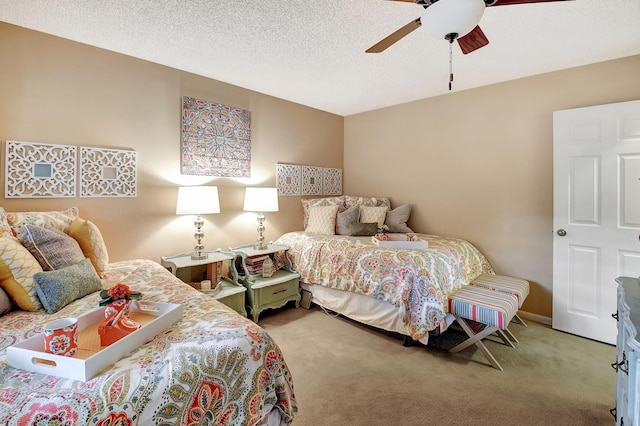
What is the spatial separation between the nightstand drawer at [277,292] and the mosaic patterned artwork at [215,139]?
4.23 ft

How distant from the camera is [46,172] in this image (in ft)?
7.36

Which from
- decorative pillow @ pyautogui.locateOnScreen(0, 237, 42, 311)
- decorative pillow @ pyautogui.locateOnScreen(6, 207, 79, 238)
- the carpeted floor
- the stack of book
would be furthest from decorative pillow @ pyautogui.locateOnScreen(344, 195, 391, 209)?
decorative pillow @ pyautogui.locateOnScreen(0, 237, 42, 311)

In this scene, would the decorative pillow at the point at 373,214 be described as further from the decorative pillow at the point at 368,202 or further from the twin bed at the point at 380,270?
the decorative pillow at the point at 368,202

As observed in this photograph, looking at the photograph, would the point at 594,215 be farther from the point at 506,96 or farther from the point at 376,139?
the point at 376,139

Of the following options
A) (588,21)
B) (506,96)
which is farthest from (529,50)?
(506,96)

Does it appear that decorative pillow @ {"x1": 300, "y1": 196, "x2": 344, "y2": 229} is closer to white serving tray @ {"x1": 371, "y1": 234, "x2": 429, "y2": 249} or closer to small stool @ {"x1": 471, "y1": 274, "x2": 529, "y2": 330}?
white serving tray @ {"x1": 371, "y1": 234, "x2": 429, "y2": 249}

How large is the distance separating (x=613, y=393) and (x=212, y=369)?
8.25ft

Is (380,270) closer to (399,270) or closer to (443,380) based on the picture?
(399,270)

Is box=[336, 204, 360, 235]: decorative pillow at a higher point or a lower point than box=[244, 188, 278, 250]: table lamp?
lower

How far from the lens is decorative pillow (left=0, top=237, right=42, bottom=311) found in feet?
4.74

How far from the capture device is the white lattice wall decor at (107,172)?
2400 millimetres

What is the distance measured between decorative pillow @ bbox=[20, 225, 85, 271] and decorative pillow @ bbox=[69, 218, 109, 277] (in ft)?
0.47

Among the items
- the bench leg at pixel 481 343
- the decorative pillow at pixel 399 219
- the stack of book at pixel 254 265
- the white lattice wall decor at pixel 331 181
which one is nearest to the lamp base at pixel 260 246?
the stack of book at pixel 254 265

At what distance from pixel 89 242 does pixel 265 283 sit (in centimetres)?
152
